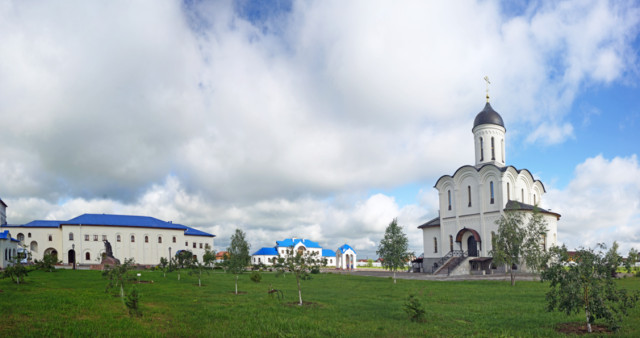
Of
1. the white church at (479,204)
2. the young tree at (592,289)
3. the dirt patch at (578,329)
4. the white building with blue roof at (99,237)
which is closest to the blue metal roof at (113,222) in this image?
the white building with blue roof at (99,237)

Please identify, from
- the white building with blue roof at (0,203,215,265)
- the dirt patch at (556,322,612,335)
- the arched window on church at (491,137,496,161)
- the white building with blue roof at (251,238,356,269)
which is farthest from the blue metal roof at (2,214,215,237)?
the dirt patch at (556,322,612,335)

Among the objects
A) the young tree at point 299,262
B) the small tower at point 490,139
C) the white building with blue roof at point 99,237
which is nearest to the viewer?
the young tree at point 299,262

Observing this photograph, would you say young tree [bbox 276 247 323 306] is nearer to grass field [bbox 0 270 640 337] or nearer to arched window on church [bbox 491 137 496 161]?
grass field [bbox 0 270 640 337]

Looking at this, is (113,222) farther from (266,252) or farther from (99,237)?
(266,252)

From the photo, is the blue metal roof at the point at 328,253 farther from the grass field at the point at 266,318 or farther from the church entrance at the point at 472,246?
the grass field at the point at 266,318

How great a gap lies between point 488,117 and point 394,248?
23.4 meters

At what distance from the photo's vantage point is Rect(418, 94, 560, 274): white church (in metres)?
43.8

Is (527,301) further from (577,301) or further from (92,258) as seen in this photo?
(92,258)

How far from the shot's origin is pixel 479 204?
45.7 metres

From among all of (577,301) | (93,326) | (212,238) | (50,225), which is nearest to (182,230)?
(212,238)

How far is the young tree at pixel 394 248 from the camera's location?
36188 mm

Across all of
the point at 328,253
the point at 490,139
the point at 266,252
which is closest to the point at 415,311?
the point at 490,139

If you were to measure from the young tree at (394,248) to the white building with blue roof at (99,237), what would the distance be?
144 ft

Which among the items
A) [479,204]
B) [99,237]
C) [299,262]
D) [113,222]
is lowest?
[99,237]
